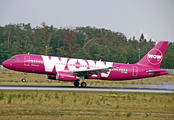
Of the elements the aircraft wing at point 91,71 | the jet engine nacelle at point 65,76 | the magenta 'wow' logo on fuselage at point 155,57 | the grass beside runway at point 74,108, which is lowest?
the grass beside runway at point 74,108

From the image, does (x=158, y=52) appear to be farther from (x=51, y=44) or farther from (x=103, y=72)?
(x=51, y=44)

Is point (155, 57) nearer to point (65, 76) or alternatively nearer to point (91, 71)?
point (91, 71)

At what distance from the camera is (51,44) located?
4931 inches

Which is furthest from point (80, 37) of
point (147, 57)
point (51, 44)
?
point (147, 57)

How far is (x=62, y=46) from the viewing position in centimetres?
12675

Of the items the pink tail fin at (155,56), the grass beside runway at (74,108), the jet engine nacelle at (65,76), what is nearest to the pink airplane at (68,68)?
the jet engine nacelle at (65,76)

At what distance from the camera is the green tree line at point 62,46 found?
10612 cm

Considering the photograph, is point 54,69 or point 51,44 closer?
point 54,69

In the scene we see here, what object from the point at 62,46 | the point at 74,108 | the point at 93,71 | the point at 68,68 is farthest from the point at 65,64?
the point at 62,46

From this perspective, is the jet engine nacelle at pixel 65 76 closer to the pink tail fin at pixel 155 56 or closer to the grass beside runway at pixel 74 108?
the grass beside runway at pixel 74 108

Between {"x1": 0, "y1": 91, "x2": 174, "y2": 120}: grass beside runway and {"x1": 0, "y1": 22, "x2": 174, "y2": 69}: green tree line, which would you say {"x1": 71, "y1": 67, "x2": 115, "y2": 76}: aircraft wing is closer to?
{"x1": 0, "y1": 91, "x2": 174, "y2": 120}: grass beside runway

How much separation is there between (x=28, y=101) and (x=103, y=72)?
52.4ft

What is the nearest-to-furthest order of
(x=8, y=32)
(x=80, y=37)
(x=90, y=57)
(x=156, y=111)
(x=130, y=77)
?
(x=156, y=111)
(x=130, y=77)
(x=90, y=57)
(x=8, y=32)
(x=80, y=37)

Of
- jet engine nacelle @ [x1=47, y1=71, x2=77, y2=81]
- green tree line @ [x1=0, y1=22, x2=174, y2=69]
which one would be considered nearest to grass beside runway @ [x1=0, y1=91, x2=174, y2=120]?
jet engine nacelle @ [x1=47, y1=71, x2=77, y2=81]
